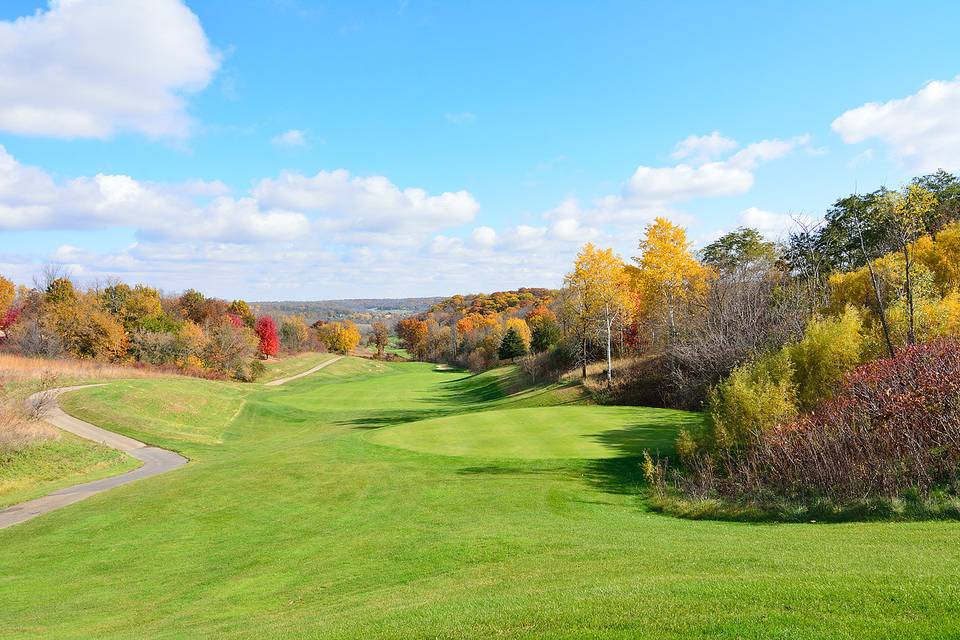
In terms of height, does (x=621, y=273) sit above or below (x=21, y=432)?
above

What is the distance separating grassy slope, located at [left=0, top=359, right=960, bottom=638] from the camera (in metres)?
6.29

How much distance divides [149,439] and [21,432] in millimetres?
7524

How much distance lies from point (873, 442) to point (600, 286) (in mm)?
26416

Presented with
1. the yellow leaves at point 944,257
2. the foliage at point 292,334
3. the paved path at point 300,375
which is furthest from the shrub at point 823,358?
the foliage at point 292,334

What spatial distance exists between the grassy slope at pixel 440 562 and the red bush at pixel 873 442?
8.54ft

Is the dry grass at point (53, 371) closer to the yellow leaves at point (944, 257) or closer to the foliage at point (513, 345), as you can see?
the foliage at point (513, 345)

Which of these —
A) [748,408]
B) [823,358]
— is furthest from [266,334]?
[823,358]

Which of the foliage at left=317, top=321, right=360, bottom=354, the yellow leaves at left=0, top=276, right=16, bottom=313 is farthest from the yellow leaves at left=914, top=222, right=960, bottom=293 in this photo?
the foliage at left=317, top=321, right=360, bottom=354

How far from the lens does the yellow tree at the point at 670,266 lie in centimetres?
4059

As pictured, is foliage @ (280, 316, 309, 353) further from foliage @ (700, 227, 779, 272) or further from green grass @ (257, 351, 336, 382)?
foliage @ (700, 227, 779, 272)

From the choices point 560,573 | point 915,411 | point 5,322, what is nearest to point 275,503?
point 560,573

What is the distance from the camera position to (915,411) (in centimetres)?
1389

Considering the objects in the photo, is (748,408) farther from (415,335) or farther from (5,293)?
(415,335)

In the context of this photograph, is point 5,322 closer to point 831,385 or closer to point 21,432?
point 21,432
